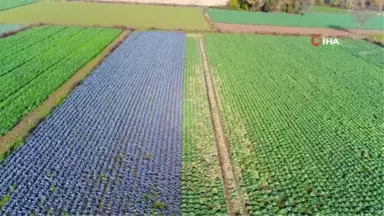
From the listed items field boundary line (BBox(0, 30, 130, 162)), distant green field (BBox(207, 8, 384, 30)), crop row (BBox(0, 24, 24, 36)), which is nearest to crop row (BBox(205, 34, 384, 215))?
field boundary line (BBox(0, 30, 130, 162))

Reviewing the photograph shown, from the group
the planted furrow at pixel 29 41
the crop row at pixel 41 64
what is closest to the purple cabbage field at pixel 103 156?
the crop row at pixel 41 64

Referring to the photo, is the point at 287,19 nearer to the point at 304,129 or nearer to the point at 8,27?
the point at 304,129

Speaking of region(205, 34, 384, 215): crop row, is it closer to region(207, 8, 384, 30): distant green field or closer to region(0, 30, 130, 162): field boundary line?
region(0, 30, 130, 162): field boundary line

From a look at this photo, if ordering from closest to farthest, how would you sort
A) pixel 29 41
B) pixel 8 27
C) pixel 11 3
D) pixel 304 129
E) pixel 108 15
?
pixel 304 129, pixel 29 41, pixel 8 27, pixel 108 15, pixel 11 3

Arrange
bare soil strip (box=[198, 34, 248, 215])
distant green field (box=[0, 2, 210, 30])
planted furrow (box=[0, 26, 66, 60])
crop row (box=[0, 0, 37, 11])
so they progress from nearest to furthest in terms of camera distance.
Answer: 1. bare soil strip (box=[198, 34, 248, 215])
2. planted furrow (box=[0, 26, 66, 60])
3. distant green field (box=[0, 2, 210, 30])
4. crop row (box=[0, 0, 37, 11])

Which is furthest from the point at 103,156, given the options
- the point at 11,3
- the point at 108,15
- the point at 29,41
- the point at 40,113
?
the point at 11,3

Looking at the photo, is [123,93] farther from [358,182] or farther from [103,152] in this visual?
[358,182]

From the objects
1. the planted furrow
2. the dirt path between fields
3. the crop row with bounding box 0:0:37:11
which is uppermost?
the crop row with bounding box 0:0:37:11
